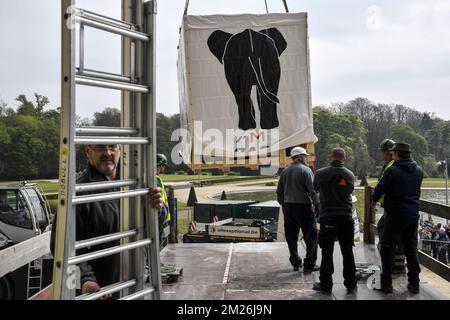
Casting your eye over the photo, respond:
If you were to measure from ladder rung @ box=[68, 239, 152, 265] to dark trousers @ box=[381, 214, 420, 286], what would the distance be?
13.0ft

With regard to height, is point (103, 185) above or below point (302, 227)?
above

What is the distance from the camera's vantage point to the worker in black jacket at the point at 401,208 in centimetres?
552

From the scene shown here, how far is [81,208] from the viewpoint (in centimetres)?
271

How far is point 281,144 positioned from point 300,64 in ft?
4.74

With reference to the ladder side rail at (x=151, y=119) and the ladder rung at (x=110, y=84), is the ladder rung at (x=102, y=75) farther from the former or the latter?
the ladder side rail at (x=151, y=119)

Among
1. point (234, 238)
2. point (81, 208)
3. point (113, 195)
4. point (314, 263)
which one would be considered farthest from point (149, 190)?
point (234, 238)

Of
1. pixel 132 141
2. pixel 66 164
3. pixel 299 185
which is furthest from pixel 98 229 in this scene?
pixel 299 185

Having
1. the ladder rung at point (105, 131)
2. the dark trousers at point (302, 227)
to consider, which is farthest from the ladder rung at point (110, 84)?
the dark trousers at point (302, 227)

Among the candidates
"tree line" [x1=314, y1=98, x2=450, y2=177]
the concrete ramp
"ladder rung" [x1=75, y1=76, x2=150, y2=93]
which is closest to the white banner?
the concrete ramp

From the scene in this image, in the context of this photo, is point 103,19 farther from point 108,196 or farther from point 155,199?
point 155,199

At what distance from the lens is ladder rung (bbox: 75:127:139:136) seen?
7.13 feet

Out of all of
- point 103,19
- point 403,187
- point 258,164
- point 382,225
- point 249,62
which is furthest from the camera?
point 258,164

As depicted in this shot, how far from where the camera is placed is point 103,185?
229cm

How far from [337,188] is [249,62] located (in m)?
3.25
